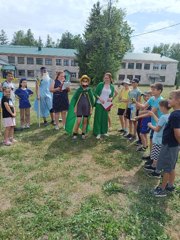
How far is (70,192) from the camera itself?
148 inches

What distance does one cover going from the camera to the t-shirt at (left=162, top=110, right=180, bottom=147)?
130 inches

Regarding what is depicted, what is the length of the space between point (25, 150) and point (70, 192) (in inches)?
87.2

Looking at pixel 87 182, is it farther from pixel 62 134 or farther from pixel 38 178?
pixel 62 134

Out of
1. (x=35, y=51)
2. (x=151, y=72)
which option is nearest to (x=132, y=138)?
(x=151, y=72)

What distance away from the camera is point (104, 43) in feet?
93.7

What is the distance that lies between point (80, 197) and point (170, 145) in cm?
164

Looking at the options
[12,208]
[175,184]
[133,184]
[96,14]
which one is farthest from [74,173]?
A: [96,14]

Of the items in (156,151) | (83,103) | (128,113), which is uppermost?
(83,103)

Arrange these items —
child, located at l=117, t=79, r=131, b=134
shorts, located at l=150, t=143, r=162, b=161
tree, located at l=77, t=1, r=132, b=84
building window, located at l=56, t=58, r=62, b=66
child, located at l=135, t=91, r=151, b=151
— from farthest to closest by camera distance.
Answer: building window, located at l=56, t=58, r=62, b=66 → tree, located at l=77, t=1, r=132, b=84 → child, located at l=117, t=79, r=131, b=134 → child, located at l=135, t=91, r=151, b=151 → shorts, located at l=150, t=143, r=162, b=161

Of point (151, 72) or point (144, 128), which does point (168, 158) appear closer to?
point (144, 128)

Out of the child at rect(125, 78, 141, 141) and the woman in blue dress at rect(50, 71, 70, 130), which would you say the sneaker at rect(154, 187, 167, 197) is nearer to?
the child at rect(125, 78, 141, 141)

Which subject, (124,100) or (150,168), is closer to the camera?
(150,168)

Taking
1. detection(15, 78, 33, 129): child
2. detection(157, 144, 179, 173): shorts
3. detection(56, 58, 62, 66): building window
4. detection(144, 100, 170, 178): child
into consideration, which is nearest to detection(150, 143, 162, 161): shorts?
detection(144, 100, 170, 178): child

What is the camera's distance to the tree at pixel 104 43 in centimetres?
2819
